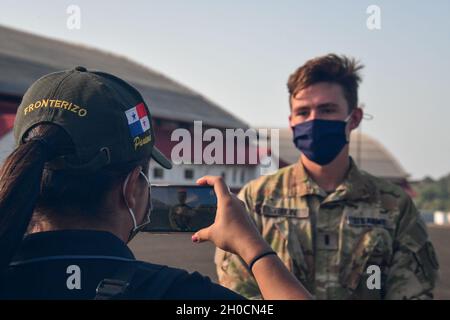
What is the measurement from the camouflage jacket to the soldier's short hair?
16.0 inches

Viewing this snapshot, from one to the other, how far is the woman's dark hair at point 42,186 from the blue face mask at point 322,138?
72.3 inches

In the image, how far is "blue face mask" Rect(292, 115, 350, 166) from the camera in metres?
3.12

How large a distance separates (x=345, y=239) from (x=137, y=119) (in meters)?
1.61

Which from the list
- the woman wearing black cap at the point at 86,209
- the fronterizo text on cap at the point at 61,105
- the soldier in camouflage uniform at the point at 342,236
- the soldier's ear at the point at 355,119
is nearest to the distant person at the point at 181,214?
the woman wearing black cap at the point at 86,209

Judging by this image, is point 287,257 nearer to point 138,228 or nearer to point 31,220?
point 138,228

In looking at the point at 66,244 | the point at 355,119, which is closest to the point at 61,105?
the point at 66,244

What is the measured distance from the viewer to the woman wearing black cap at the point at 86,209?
3.96ft

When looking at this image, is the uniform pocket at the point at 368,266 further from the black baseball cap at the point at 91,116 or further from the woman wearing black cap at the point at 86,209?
the black baseball cap at the point at 91,116

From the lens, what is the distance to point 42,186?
1.30 meters

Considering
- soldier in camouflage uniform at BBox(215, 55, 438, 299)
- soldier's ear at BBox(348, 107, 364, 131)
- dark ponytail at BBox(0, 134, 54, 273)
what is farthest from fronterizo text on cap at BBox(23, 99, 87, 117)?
soldier's ear at BBox(348, 107, 364, 131)

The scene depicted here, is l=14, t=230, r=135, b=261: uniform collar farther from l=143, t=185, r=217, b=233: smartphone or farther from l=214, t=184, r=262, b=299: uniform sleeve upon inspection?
l=214, t=184, r=262, b=299: uniform sleeve
